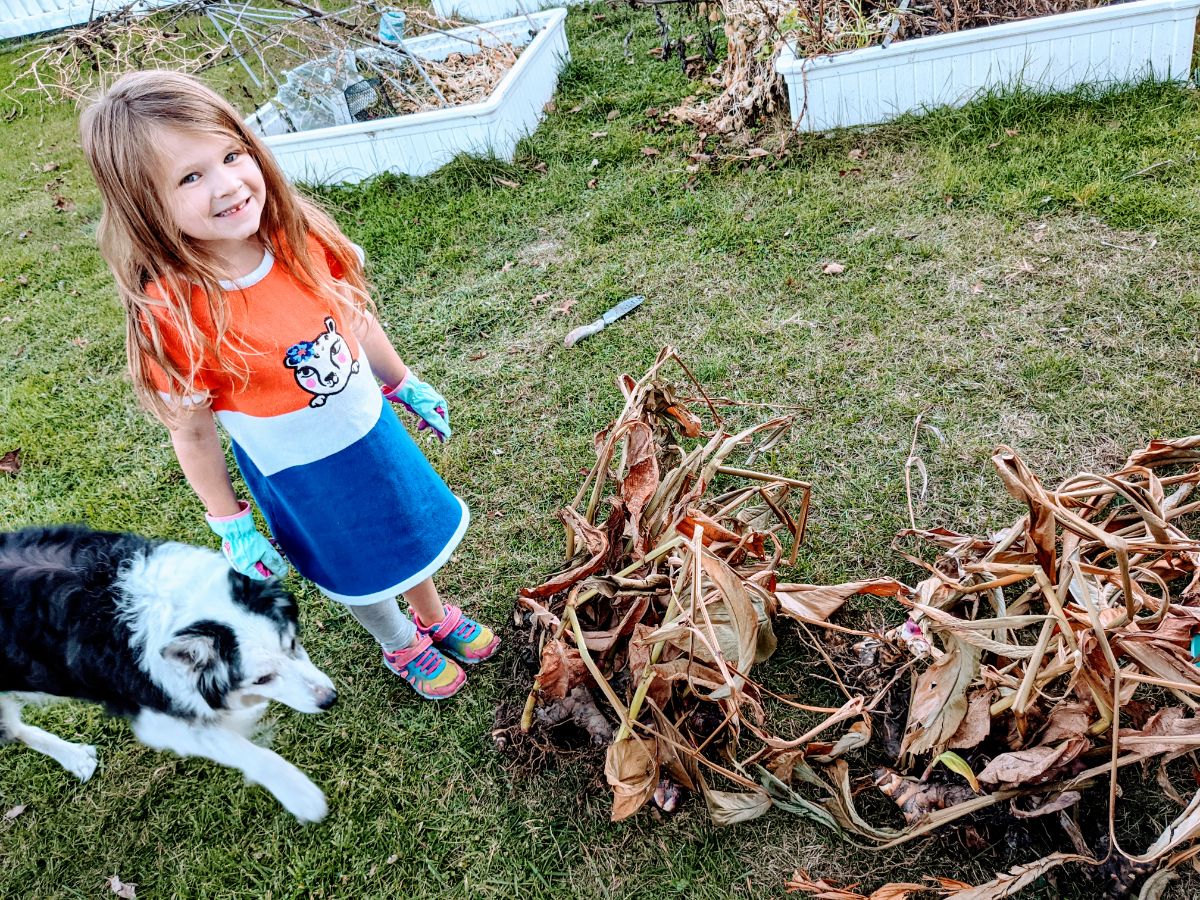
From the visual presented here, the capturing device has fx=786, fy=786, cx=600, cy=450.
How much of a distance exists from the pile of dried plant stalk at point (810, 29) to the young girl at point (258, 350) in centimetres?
350

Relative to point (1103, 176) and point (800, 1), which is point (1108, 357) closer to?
point (1103, 176)

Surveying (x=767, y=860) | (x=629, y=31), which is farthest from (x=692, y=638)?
(x=629, y=31)

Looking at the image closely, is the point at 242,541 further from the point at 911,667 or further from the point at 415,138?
the point at 415,138

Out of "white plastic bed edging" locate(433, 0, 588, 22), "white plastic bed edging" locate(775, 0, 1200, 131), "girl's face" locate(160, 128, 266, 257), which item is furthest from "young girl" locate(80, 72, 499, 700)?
"white plastic bed edging" locate(433, 0, 588, 22)

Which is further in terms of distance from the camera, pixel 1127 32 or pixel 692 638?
pixel 1127 32

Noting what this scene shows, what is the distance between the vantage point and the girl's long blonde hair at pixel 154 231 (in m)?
1.71

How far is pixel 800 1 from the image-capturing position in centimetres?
492

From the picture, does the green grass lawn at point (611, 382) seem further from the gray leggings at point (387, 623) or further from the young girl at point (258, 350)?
the young girl at point (258, 350)

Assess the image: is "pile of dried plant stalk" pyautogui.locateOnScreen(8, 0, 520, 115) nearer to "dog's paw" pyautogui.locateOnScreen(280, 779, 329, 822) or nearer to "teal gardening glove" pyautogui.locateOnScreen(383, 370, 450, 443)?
"teal gardening glove" pyautogui.locateOnScreen(383, 370, 450, 443)

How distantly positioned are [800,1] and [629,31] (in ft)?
8.12

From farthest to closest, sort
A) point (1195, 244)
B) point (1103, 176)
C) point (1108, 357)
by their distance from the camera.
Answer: point (1103, 176) < point (1195, 244) < point (1108, 357)

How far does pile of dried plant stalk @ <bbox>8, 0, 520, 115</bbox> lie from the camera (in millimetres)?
4949

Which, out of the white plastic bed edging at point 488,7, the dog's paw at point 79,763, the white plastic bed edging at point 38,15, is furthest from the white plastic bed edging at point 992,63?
the white plastic bed edging at point 38,15

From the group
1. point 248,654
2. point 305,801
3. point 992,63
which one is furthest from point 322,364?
point 992,63
